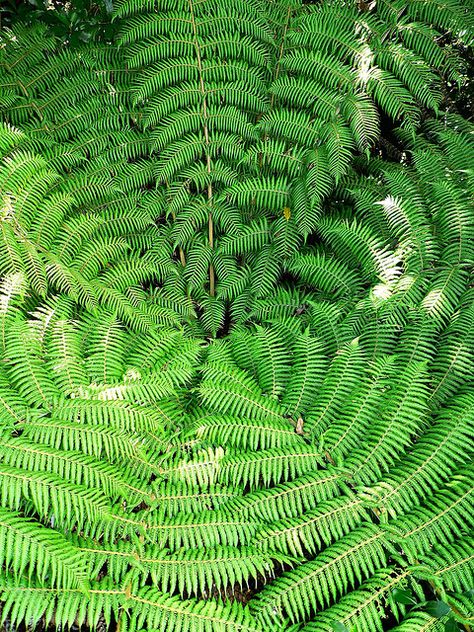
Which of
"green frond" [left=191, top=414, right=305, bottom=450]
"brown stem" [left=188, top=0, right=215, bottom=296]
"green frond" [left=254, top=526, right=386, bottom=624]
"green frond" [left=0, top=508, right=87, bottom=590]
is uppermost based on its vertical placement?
"brown stem" [left=188, top=0, right=215, bottom=296]

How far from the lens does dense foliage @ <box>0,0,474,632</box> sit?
5.70ft

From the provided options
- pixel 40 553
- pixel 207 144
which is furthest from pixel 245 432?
pixel 207 144

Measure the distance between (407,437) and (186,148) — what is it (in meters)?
2.14

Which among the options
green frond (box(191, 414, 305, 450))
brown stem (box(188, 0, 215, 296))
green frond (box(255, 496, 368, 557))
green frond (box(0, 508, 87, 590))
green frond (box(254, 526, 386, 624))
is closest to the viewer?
green frond (box(0, 508, 87, 590))

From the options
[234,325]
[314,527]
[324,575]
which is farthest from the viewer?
[234,325]

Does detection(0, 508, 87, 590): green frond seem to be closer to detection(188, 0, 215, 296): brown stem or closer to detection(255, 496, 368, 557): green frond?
detection(255, 496, 368, 557): green frond

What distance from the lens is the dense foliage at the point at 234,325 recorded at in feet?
5.70

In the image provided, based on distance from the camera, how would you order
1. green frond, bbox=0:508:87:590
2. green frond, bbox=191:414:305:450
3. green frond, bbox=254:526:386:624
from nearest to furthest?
1. green frond, bbox=0:508:87:590
2. green frond, bbox=254:526:386:624
3. green frond, bbox=191:414:305:450

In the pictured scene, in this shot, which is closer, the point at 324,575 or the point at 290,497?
the point at 324,575

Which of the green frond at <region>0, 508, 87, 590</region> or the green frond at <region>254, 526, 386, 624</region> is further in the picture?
the green frond at <region>254, 526, 386, 624</region>

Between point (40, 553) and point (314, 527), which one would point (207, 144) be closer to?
point (314, 527)

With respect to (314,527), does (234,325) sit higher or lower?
higher

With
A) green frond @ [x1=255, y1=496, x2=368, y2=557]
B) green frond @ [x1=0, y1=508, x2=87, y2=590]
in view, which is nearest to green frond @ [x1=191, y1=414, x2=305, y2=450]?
green frond @ [x1=255, y1=496, x2=368, y2=557]

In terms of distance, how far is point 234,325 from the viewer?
9.52 ft
